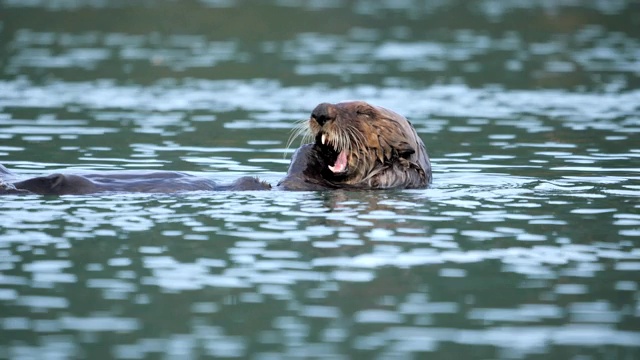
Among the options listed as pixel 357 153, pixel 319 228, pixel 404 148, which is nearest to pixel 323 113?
pixel 357 153

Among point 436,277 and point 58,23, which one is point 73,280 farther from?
point 58,23

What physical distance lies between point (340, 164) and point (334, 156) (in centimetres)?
9

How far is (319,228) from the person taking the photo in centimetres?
711

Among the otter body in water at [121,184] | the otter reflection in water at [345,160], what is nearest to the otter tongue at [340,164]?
the otter reflection in water at [345,160]

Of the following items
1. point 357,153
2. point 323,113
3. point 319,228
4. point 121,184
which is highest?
point 323,113

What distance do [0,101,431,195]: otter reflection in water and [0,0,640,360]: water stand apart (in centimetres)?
17

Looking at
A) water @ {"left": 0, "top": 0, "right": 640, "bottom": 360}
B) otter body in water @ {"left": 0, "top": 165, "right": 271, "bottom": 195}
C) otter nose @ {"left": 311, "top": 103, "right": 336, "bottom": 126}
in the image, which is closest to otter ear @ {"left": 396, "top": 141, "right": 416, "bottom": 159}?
water @ {"left": 0, "top": 0, "right": 640, "bottom": 360}

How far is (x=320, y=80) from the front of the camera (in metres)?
17.1

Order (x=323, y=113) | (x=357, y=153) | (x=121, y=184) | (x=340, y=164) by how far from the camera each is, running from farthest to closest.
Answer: (x=340, y=164)
(x=357, y=153)
(x=323, y=113)
(x=121, y=184)

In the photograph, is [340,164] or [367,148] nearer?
[367,148]

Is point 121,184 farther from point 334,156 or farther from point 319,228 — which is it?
point 319,228

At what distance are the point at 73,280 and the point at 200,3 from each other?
24.6 m

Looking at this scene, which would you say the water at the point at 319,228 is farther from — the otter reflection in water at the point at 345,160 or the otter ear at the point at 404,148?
the otter ear at the point at 404,148

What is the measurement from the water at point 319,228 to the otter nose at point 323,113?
1.23ft
